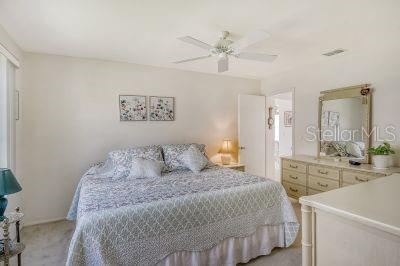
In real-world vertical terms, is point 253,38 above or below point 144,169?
above

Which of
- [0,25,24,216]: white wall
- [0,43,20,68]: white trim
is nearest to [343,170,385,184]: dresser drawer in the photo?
[0,25,24,216]: white wall

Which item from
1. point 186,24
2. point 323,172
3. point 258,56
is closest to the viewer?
point 186,24

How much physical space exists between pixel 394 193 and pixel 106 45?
3144 millimetres

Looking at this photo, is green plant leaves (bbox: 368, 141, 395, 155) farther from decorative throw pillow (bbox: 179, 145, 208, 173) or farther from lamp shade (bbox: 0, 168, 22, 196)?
lamp shade (bbox: 0, 168, 22, 196)

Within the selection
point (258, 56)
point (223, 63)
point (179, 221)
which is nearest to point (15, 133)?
point (179, 221)

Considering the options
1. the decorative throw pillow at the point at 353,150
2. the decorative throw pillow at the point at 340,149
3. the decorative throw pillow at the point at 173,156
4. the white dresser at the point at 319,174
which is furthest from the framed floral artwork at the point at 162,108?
the decorative throw pillow at the point at 353,150

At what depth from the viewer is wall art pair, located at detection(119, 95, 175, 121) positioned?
3.69 meters

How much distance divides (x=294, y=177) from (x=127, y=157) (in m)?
2.65

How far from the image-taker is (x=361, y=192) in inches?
50.5

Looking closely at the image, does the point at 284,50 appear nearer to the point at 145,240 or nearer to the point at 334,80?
the point at 334,80

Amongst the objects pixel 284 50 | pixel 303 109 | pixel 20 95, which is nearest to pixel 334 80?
pixel 303 109

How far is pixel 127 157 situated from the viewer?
10.3 ft

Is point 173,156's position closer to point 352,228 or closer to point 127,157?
point 127,157

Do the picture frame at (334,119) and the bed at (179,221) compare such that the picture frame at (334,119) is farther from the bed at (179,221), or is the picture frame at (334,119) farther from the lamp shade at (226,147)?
the bed at (179,221)
